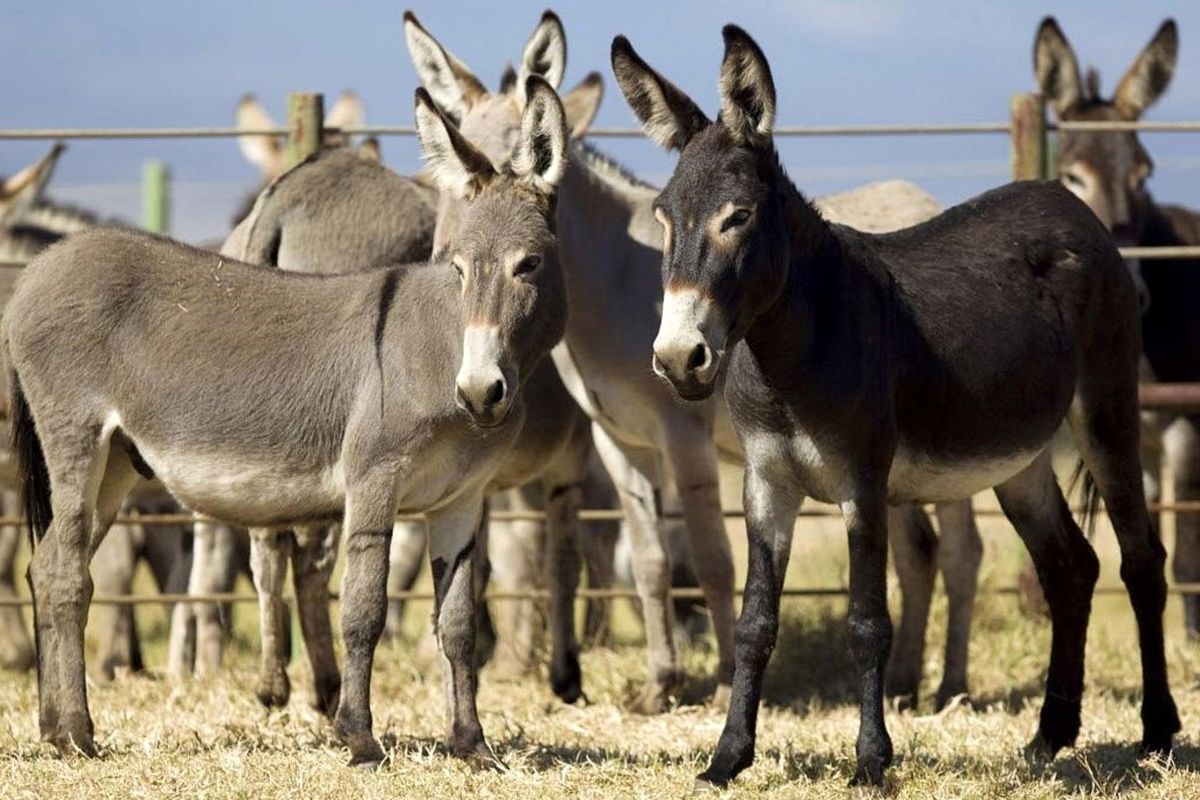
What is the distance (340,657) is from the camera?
7832mm

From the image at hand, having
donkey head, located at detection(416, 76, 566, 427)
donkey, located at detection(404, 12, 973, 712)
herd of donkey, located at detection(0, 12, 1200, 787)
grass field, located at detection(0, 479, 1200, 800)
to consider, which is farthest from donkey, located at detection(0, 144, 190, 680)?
donkey head, located at detection(416, 76, 566, 427)

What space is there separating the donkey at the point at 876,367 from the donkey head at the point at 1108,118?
278 cm

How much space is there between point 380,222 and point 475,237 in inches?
77.2

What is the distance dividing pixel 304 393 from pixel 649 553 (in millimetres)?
2074

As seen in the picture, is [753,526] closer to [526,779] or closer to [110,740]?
[526,779]

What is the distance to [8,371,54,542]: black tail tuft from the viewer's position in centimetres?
555

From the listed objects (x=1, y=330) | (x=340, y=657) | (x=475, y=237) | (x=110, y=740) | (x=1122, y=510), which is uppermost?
(x=475, y=237)

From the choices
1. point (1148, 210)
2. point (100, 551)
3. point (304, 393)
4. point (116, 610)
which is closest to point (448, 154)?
point (304, 393)

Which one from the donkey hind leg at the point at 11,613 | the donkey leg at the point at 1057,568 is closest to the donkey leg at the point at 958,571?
the donkey leg at the point at 1057,568

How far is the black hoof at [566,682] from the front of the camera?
702cm

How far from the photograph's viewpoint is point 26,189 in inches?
417

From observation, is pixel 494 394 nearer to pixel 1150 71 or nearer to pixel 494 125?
pixel 494 125

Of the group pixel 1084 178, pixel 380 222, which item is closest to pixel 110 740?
pixel 380 222

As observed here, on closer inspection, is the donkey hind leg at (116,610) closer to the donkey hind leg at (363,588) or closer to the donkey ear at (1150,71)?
the donkey hind leg at (363,588)
